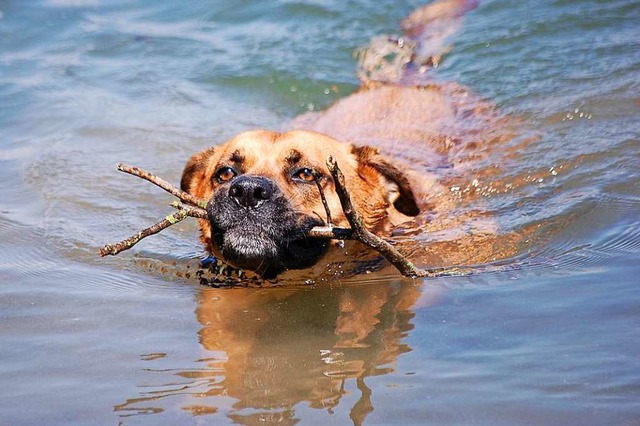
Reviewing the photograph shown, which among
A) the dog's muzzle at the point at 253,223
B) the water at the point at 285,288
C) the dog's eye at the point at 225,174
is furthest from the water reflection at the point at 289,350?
the dog's eye at the point at 225,174

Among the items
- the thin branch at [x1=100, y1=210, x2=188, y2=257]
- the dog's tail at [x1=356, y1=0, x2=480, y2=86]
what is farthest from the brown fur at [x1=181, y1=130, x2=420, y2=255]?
the dog's tail at [x1=356, y1=0, x2=480, y2=86]

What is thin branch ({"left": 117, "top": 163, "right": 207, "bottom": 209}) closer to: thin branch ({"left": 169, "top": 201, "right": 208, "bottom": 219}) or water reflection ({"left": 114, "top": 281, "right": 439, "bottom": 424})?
thin branch ({"left": 169, "top": 201, "right": 208, "bottom": 219})

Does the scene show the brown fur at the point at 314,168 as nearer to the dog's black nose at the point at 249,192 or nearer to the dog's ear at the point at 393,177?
the dog's ear at the point at 393,177

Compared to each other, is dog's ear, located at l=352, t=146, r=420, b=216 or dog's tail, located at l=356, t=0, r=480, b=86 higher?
dog's tail, located at l=356, t=0, r=480, b=86

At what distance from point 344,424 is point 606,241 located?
8.31 feet

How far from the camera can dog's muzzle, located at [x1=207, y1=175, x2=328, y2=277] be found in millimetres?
4348

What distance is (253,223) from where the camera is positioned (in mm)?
4359

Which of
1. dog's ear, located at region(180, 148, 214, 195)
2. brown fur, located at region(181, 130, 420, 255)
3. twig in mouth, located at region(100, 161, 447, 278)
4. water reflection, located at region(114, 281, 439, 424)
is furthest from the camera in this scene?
dog's ear, located at region(180, 148, 214, 195)

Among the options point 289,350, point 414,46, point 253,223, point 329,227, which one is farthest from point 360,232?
point 414,46

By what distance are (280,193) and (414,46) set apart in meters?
5.17

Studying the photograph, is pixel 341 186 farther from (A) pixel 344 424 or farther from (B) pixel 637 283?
(B) pixel 637 283

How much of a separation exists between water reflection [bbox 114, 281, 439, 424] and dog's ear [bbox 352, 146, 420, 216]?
109cm

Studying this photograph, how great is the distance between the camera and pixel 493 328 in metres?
3.57

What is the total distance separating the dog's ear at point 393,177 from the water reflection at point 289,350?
1.09 meters
